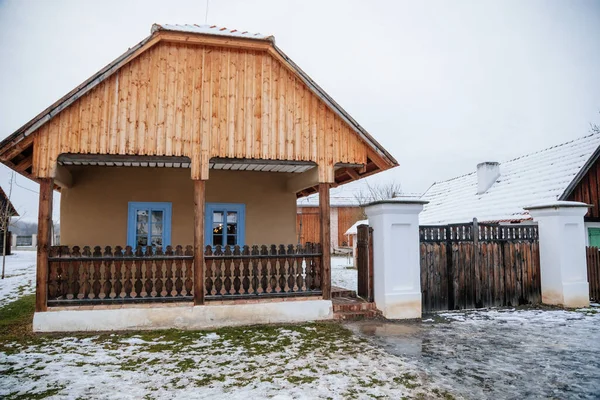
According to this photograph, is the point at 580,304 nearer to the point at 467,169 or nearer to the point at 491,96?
the point at 491,96

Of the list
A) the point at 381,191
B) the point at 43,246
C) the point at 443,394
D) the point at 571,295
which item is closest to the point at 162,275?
the point at 43,246

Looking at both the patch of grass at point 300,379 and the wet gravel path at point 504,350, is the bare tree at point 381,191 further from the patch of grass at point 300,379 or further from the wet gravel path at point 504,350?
the patch of grass at point 300,379

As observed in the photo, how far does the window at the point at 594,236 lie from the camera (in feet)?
40.5

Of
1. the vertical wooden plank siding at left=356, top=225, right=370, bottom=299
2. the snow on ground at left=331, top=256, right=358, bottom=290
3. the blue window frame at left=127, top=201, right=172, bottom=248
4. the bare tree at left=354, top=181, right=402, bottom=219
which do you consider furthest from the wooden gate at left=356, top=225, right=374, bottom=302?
the bare tree at left=354, top=181, right=402, bottom=219

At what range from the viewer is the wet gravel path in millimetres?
4430

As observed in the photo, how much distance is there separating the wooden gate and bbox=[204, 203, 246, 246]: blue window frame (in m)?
3.37

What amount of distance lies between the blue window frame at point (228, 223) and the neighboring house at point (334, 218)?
65.5 feet

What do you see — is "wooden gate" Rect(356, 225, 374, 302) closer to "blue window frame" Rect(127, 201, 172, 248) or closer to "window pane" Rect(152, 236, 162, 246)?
"blue window frame" Rect(127, 201, 172, 248)

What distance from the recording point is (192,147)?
7.53 meters

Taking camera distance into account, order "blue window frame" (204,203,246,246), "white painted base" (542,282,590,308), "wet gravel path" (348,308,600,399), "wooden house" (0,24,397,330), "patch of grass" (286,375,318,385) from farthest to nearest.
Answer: "blue window frame" (204,203,246,246) < "white painted base" (542,282,590,308) < "wooden house" (0,24,397,330) < "patch of grass" (286,375,318,385) < "wet gravel path" (348,308,600,399)

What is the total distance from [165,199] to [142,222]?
32.2 inches

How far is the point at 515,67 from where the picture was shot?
159 feet

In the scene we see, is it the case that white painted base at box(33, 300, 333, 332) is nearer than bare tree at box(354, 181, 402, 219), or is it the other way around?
white painted base at box(33, 300, 333, 332)

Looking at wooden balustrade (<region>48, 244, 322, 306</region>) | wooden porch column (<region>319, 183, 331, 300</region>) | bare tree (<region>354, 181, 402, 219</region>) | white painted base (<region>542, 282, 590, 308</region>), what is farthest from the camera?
bare tree (<region>354, 181, 402, 219</region>)
